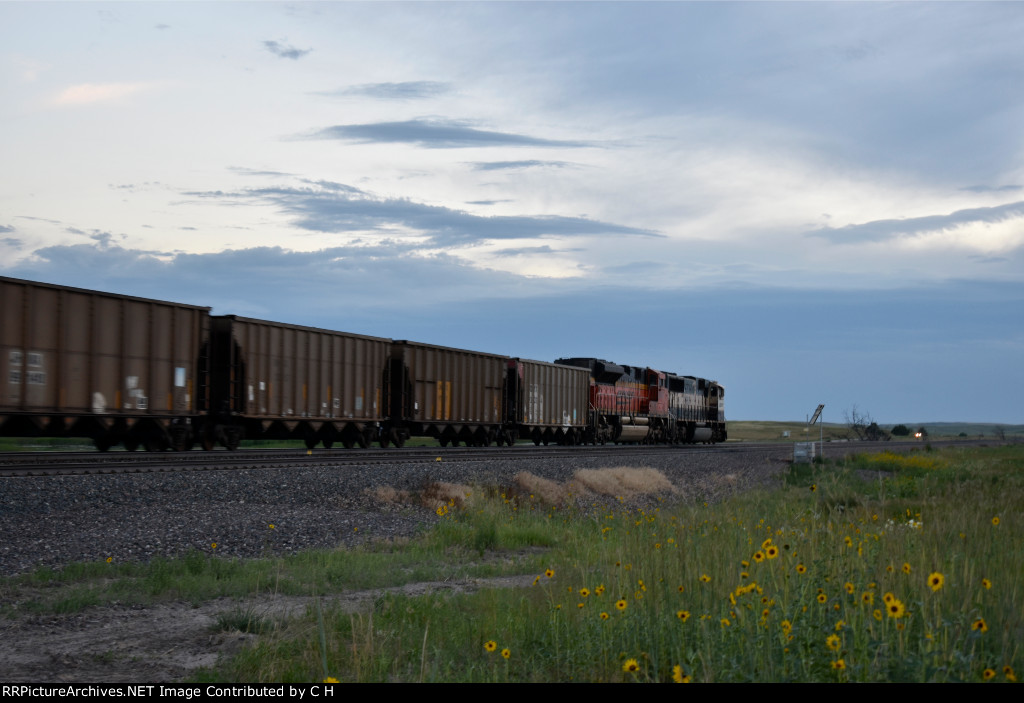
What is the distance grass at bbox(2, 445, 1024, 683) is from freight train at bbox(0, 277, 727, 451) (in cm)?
1213

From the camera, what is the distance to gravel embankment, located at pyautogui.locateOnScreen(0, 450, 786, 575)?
10102 millimetres

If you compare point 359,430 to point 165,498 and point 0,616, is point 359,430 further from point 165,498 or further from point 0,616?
point 0,616

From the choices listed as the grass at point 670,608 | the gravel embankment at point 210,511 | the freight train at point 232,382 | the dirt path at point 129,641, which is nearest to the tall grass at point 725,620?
the grass at point 670,608

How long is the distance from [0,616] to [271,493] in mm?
7478

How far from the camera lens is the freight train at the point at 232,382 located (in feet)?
63.2

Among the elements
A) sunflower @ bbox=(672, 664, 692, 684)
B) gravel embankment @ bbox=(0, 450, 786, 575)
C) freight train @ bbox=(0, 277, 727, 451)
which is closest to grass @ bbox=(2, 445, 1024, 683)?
sunflower @ bbox=(672, 664, 692, 684)

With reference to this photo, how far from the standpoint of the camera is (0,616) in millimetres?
7184

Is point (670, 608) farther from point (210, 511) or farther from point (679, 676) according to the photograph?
point (210, 511)

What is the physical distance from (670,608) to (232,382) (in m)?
20.6

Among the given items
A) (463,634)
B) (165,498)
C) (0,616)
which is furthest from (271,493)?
(463,634)

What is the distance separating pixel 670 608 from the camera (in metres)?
5.72

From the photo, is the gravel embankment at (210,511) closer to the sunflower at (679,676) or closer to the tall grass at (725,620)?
the tall grass at (725,620)

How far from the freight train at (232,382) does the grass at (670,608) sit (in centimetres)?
1213

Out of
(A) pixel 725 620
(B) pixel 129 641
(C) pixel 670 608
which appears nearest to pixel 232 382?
(B) pixel 129 641
